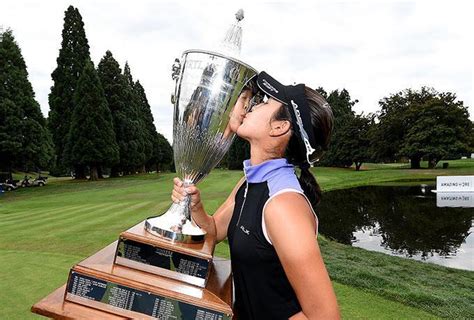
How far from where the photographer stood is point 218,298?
167 centimetres

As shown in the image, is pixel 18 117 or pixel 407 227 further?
pixel 18 117

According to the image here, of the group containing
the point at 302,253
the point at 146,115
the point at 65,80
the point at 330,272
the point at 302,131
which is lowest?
the point at 330,272

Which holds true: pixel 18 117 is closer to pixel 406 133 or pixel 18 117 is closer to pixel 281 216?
pixel 281 216

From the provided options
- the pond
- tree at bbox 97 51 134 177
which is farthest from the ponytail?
tree at bbox 97 51 134 177

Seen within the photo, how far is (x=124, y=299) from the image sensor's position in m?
1.62

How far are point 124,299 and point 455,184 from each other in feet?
77.0

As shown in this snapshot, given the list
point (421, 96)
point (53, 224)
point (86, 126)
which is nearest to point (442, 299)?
point (53, 224)

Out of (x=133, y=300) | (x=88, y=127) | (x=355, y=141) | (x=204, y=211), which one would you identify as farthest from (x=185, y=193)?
(x=355, y=141)

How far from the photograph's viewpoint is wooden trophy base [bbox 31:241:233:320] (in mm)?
1567

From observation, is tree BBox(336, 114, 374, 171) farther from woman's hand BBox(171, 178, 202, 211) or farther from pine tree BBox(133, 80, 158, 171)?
woman's hand BBox(171, 178, 202, 211)

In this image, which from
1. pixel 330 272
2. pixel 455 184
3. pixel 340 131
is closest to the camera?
pixel 330 272

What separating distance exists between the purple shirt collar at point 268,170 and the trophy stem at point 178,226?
48 centimetres

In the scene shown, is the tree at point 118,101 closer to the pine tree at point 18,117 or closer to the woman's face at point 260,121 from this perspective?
the pine tree at point 18,117

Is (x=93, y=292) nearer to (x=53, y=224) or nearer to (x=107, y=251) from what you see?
(x=107, y=251)
